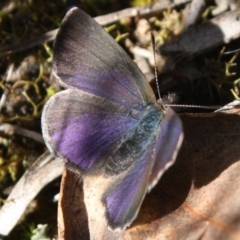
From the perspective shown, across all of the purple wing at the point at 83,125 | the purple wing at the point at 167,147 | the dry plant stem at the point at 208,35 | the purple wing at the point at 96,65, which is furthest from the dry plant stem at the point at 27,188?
the purple wing at the point at 167,147

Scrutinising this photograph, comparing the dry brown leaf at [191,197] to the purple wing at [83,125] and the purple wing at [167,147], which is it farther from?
the purple wing at [167,147]

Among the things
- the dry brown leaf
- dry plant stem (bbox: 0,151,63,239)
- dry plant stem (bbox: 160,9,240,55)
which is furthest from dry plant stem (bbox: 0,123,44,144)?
dry plant stem (bbox: 160,9,240,55)

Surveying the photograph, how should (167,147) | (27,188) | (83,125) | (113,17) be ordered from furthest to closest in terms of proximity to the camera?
(113,17) < (27,188) < (83,125) < (167,147)

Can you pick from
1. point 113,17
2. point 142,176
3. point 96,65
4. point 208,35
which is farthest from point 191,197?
point 113,17

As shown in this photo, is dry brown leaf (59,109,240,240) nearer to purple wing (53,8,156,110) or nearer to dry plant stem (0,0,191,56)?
purple wing (53,8,156,110)

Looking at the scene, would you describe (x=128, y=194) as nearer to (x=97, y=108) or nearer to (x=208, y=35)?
(x=97, y=108)
